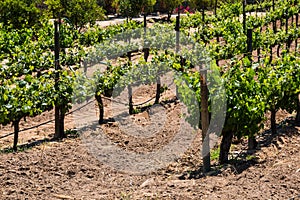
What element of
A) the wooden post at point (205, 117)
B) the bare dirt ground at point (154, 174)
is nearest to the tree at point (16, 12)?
the bare dirt ground at point (154, 174)

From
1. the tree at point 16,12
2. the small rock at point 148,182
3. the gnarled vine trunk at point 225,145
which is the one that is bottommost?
the small rock at point 148,182

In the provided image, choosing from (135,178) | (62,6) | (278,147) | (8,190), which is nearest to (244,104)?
(278,147)

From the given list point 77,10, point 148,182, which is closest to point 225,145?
point 148,182

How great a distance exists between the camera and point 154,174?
26.0 ft

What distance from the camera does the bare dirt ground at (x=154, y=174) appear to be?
20.6 feet

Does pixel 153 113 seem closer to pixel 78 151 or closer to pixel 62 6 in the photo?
pixel 78 151

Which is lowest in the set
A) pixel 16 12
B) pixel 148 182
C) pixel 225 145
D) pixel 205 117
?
pixel 148 182

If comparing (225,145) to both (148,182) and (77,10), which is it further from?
(77,10)

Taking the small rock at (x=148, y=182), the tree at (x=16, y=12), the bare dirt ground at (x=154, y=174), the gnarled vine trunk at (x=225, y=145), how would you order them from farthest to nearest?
the tree at (x=16, y=12) < the gnarled vine trunk at (x=225, y=145) < the small rock at (x=148, y=182) < the bare dirt ground at (x=154, y=174)

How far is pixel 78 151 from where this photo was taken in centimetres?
901

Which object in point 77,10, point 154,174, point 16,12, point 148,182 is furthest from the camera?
point 77,10

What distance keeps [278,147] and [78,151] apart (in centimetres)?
373

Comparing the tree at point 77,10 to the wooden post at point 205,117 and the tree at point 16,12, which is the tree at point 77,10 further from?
the wooden post at point 205,117

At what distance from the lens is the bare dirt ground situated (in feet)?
20.6
